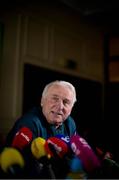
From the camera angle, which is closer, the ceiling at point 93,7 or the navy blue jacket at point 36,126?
the navy blue jacket at point 36,126

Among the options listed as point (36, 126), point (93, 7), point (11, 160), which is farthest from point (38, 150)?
point (93, 7)

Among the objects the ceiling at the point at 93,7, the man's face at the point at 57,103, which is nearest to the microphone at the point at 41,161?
the man's face at the point at 57,103

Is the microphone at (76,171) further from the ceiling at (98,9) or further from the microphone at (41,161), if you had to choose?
the ceiling at (98,9)

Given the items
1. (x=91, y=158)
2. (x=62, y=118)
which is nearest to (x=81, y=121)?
(x=62, y=118)

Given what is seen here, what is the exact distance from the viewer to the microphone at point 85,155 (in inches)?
32.4

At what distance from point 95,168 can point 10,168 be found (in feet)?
0.73

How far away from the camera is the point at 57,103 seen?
49.1 inches

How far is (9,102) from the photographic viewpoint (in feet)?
11.6

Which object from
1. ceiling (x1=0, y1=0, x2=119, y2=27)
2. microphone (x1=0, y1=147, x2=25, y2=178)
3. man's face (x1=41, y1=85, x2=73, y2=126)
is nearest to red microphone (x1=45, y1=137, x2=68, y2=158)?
microphone (x1=0, y1=147, x2=25, y2=178)

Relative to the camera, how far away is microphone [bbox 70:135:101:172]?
2.70 feet

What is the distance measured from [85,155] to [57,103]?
426 mm

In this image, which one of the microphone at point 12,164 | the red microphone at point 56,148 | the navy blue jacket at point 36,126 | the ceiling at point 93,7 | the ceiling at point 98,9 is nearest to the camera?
the microphone at point 12,164

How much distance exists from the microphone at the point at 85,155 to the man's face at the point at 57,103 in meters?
0.34

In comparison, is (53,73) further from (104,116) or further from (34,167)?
(34,167)
